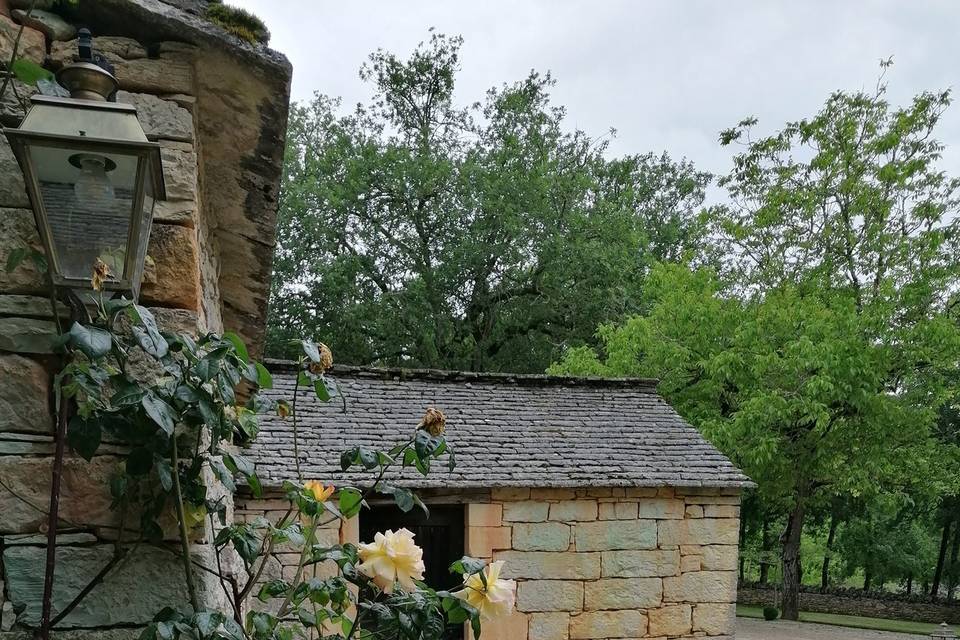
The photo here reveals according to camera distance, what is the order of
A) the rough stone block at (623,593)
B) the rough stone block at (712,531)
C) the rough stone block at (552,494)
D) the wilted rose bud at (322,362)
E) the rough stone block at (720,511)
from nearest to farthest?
the wilted rose bud at (322,362) < the rough stone block at (552,494) < the rough stone block at (623,593) < the rough stone block at (712,531) < the rough stone block at (720,511)

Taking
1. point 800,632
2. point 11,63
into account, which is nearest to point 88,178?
point 11,63

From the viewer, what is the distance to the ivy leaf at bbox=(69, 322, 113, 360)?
1.45 metres

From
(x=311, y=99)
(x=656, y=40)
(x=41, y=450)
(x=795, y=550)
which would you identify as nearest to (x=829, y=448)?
(x=795, y=550)

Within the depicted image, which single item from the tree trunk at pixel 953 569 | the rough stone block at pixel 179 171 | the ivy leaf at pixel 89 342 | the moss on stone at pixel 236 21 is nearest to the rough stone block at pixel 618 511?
the rough stone block at pixel 179 171

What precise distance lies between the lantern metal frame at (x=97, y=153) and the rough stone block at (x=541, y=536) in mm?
6020

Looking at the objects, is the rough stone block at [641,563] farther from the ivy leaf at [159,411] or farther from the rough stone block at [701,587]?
the ivy leaf at [159,411]

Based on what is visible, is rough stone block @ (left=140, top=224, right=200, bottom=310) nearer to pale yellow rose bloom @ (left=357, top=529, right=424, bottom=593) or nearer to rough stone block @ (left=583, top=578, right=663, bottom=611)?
pale yellow rose bloom @ (left=357, top=529, right=424, bottom=593)

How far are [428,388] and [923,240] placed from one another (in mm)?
10272

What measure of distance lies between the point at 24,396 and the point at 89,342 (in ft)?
1.36

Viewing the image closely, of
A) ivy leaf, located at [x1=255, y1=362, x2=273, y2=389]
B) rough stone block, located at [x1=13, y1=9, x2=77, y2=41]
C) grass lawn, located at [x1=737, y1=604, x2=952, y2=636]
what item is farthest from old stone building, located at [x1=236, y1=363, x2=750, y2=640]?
grass lawn, located at [x1=737, y1=604, x2=952, y2=636]

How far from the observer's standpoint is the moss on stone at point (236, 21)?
1969 mm

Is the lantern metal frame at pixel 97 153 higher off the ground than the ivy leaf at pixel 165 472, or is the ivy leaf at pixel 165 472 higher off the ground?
the lantern metal frame at pixel 97 153

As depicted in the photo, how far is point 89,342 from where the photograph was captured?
57.4 inches

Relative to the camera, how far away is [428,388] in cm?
870
